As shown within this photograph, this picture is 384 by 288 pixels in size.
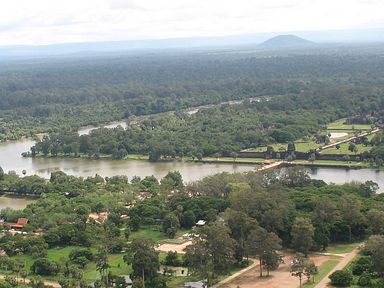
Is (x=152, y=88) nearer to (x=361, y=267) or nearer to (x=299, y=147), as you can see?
(x=299, y=147)

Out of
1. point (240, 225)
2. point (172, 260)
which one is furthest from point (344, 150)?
point (172, 260)

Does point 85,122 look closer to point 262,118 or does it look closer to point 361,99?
point 262,118

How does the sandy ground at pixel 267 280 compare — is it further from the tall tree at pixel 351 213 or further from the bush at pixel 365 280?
the tall tree at pixel 351 213

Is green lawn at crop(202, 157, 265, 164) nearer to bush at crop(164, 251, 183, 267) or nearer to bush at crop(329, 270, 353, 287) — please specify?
bush at crop(164, 251, 183, 267)

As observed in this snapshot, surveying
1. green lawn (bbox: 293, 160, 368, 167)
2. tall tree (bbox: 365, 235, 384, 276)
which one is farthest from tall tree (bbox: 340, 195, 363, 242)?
green lawn (bbox: 293, 160, 368, 167)

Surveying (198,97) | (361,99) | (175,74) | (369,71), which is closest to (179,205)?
(361,99)

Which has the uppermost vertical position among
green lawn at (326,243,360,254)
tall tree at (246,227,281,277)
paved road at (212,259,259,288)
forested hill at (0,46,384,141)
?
forested hill at (0,46,384,141)
